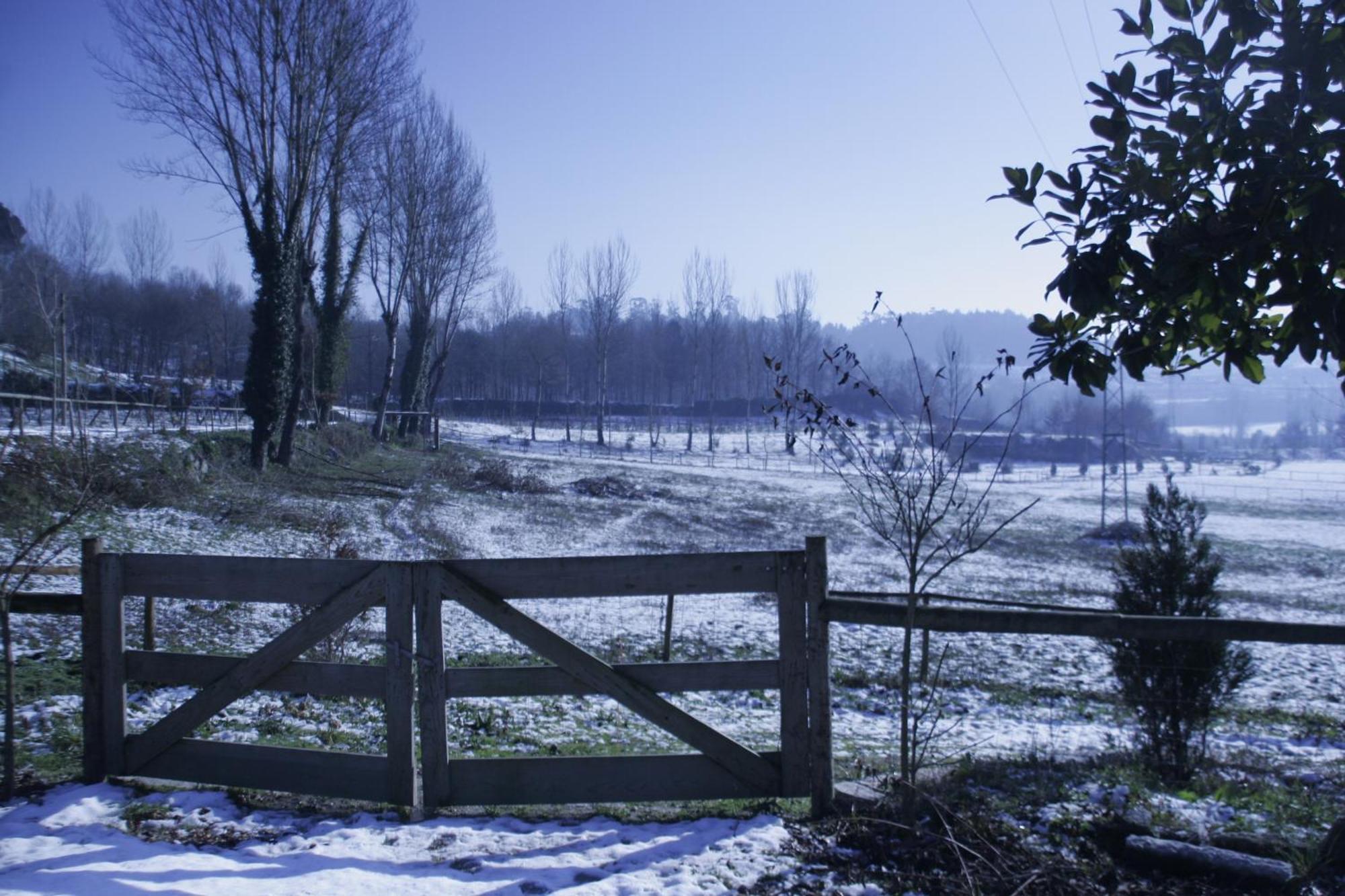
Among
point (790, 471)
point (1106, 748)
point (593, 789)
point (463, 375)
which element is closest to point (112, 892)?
point (593, 789)

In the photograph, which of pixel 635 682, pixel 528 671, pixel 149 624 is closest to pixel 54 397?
pixel 149 624

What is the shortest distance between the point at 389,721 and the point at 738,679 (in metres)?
1.81

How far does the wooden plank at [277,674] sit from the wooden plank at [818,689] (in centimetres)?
222

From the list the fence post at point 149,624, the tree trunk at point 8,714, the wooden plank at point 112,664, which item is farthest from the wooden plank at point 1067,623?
the fence post at point 149,624

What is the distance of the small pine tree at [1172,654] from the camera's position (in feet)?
21.9

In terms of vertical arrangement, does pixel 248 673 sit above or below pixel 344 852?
above

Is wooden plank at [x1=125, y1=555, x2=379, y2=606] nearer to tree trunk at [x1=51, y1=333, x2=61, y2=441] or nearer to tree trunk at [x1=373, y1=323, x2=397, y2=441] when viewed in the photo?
tree trunk at [x1=51, y1=333, x2=61, y2=441]

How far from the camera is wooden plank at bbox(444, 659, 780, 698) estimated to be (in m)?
4.32

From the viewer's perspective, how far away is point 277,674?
4.51 metres

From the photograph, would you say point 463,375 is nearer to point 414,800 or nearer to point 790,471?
point 790,471

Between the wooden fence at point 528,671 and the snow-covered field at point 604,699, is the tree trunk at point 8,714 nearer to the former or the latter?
the snow-covered field at point 604,699

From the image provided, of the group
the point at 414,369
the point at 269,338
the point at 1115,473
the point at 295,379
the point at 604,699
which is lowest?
the point at 1115,473

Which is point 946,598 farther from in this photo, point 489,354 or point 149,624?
point 489,354

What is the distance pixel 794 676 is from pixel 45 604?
422cm
